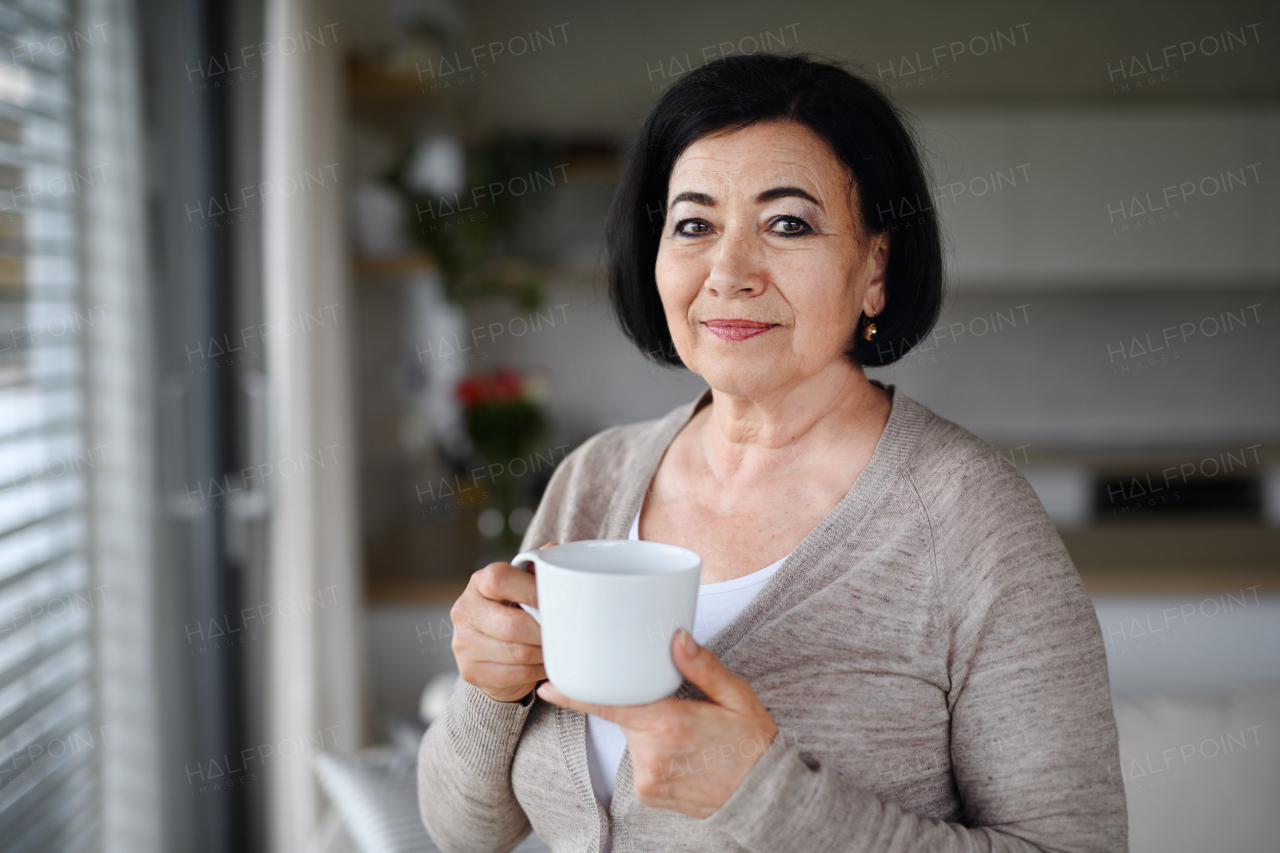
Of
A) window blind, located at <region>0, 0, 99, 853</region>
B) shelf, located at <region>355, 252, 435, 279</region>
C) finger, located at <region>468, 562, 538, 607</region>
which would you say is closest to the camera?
finger, located at <region>468, 562, 538, 607</region>

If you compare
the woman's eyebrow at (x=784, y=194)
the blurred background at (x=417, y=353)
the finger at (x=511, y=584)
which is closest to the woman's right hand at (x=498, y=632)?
the finger at (x=511, y=584)

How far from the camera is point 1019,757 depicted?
72cm

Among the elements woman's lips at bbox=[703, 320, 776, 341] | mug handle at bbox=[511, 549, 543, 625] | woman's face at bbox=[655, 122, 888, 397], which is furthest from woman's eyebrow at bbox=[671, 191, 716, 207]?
mug handle at bbox=[511, 549, 543, 625]

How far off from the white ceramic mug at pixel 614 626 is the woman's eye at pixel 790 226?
0.33 metres

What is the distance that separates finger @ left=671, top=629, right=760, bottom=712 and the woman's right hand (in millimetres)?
124

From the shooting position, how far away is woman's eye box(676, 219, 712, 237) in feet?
2.79

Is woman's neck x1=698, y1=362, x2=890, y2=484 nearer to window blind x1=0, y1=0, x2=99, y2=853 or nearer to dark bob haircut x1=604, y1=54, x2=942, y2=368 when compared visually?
dark bob haircut x1=604, y1=54, x2=942, y2=368

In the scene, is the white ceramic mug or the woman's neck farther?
the woman's neck

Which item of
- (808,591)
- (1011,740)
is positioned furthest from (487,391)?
(1011,740)

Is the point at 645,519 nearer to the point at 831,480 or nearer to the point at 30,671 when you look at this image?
the point at 831,480

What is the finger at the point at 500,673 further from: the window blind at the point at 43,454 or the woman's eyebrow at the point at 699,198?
the window blind at the point at 43,454

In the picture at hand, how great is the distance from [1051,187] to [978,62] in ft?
2.65

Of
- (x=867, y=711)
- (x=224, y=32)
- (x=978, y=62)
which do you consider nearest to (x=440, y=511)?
(x=224, y=32)

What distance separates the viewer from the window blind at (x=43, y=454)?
139 centimetres
